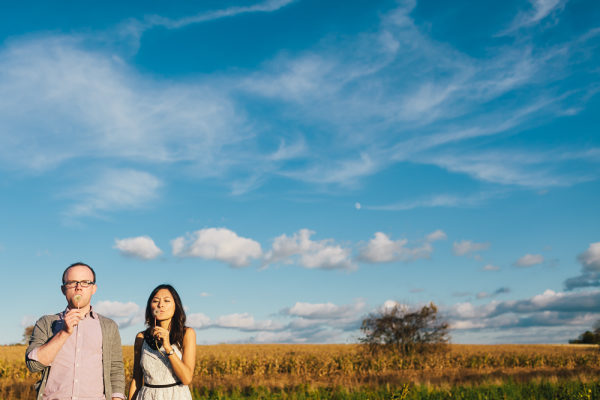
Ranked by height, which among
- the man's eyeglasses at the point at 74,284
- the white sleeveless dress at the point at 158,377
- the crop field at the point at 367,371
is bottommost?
the crop field at the point at 367,371

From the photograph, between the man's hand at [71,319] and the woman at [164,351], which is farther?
the woman at [164,351]

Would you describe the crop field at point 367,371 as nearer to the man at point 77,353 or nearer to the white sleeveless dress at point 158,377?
the white sleeveless dress at point 158,377

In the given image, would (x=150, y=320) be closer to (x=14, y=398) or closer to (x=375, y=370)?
(x=14, y=398)

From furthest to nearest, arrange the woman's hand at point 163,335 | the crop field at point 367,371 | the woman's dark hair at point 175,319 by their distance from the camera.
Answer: the crop field at point 367,371 → the woman's dark hair at point 175,319 → the woman's hand at point 163,335

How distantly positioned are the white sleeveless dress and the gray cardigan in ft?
1.66

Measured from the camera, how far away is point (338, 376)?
2559 cm

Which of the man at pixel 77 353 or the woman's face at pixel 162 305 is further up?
the woman's face at pixel 162 305

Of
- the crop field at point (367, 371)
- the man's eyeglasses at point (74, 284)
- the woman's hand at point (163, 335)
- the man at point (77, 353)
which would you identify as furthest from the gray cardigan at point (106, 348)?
the crop field at point (367, 371)

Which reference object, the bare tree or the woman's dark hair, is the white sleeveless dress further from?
the bare tree

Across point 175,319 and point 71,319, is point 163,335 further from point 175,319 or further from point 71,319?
point 71,319

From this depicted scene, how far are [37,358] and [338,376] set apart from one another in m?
22.2

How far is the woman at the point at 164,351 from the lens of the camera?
589 cm

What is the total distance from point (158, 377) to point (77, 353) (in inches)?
44.4

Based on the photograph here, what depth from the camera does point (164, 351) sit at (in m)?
5.82
